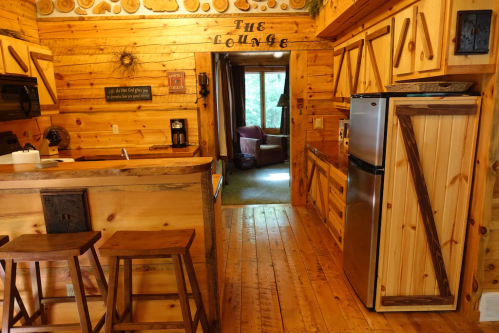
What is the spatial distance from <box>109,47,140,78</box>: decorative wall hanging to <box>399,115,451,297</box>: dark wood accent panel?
323 cm

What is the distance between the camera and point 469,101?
196cm

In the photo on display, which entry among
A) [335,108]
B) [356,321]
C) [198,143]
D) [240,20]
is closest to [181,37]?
[240,20]

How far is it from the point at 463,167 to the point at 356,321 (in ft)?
3.96

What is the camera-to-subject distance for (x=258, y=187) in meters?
5.49

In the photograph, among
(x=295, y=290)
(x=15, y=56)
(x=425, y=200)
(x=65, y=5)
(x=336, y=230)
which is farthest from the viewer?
(x=65, y=5)

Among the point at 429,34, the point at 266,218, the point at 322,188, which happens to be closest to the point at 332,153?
the point at 322,188

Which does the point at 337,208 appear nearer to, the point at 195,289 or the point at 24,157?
the point at 195,289

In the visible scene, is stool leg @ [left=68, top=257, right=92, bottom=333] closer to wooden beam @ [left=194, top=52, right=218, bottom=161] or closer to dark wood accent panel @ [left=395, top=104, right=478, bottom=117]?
dark wood accent panel @ [left=395, top=104, right=478, bottom=117]

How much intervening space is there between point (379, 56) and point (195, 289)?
238 centimetres

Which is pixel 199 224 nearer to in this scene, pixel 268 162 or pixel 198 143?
pixel 198 143

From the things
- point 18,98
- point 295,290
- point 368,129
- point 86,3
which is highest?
point 86,3

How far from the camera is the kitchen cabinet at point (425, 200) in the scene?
1998mm

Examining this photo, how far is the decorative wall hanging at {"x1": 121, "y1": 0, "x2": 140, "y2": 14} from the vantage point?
3.90m

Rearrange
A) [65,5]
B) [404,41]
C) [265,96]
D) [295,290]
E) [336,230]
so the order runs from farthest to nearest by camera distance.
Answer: [265,96]
[65,5]
[336,230]
[295,290]
[404,41]
